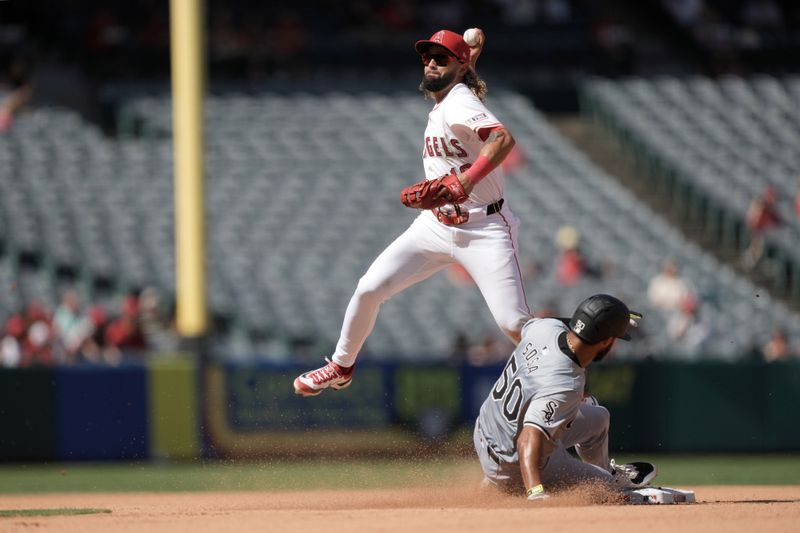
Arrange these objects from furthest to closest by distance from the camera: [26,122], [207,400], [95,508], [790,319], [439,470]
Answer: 1. [26,122]
2. [790,319]
3. [207,400]
4. [439,470]
5. [95,508]

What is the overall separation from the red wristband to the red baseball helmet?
2.33ft

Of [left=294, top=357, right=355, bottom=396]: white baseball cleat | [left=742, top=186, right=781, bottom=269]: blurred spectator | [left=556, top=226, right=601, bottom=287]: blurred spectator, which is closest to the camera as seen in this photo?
[left=294, top=357, right=355, bottom=396]: white baseball cleat

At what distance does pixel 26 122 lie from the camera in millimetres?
18062

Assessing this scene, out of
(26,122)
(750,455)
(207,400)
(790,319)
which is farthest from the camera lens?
(26,122)

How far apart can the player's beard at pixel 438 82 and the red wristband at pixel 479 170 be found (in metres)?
0.63

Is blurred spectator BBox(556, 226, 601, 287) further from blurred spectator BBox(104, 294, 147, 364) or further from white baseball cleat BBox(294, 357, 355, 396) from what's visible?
white baseball cleat BBox(294, 357, 355, 396)

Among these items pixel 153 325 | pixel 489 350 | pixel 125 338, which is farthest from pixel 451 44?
pixel 153 325

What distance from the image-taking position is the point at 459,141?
7.16 metres

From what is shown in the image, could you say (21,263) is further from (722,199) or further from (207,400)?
(722,199)

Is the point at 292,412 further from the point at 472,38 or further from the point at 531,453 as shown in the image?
the point at 531,453

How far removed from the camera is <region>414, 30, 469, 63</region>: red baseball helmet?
7.19 metres

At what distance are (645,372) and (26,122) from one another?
368 inches

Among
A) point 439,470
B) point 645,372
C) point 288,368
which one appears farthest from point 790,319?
point 439,470

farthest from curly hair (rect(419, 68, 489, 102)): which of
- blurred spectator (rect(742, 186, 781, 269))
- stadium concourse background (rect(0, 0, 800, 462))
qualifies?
blurred spectator (rect(742, 186, 781, 269))
